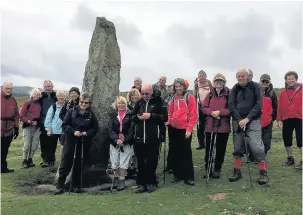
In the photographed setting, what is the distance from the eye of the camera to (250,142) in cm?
1170

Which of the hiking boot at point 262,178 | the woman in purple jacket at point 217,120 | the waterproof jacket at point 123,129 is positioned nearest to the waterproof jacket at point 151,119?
the waterproof jacket at point 123,129

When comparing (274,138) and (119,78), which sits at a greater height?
(119,78)

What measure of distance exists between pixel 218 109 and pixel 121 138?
3464mm

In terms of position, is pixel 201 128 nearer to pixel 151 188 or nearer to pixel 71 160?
pixel 151 188

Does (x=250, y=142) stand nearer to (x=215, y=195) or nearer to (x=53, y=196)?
(x=215, y=195)

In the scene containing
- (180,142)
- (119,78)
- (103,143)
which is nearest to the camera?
(180,142)

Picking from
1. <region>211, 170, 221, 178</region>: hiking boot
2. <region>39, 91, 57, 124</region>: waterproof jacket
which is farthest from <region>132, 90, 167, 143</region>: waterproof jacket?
<region>39, 91, 57, 124</region>: waterproof jacket

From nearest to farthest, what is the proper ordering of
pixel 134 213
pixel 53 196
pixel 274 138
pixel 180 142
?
pixel 134 213
pixel 53 196
pixel 180 142
pixel 274 138

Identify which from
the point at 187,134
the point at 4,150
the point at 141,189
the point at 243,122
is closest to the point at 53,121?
the point at 4,150

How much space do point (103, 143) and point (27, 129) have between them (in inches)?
153

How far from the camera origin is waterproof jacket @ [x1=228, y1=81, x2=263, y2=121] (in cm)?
1152

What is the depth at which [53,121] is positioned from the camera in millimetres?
14797

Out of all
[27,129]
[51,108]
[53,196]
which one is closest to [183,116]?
[53,196]

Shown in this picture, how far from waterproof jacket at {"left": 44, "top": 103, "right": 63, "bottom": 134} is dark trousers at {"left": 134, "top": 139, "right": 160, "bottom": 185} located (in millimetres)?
4482
